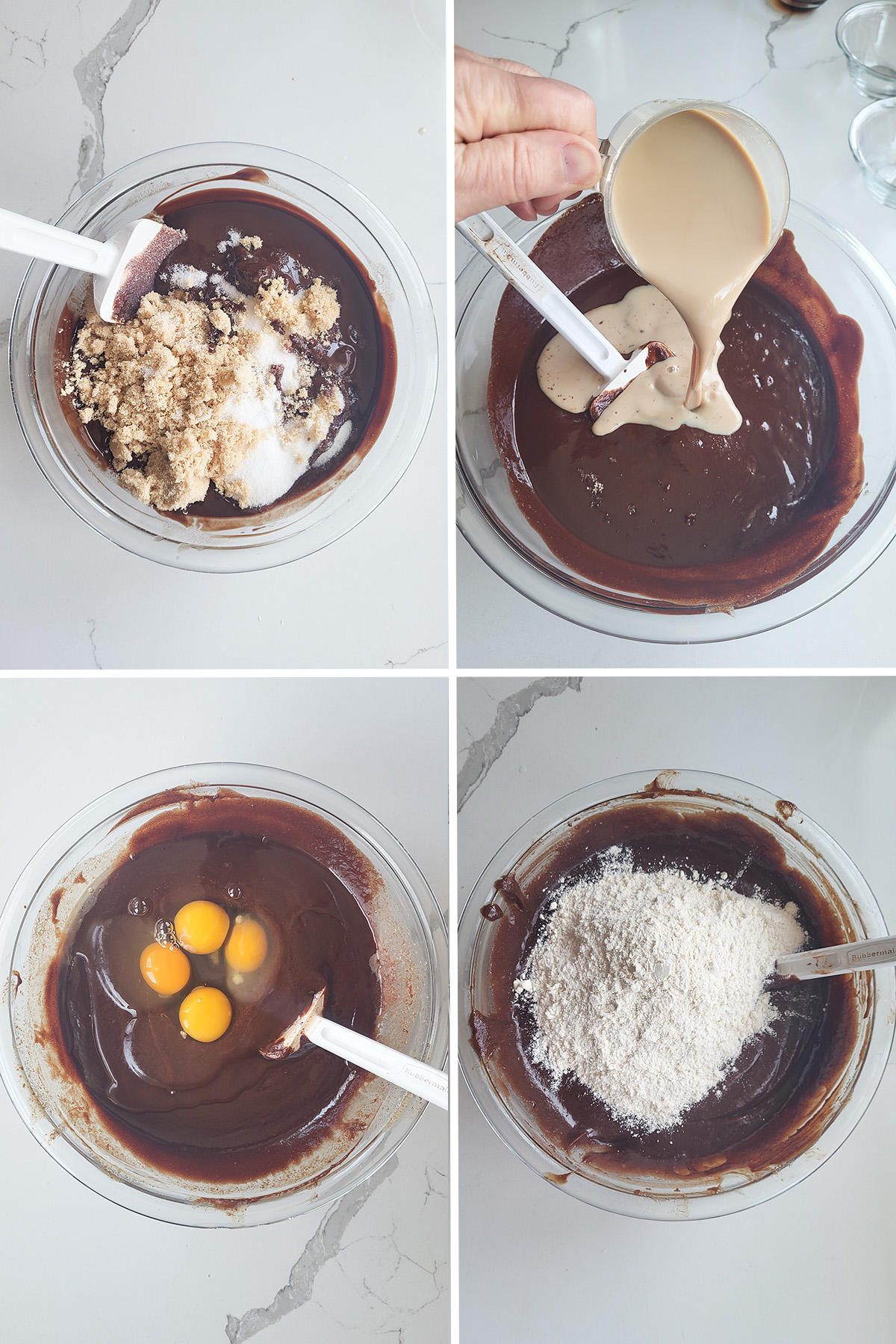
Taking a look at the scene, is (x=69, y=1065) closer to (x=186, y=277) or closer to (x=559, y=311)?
(x=186, y=277)

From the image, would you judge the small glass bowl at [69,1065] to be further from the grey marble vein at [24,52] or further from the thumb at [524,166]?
the grey marble vein at [24,52]

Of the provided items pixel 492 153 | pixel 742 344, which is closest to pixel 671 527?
pixel 742 344

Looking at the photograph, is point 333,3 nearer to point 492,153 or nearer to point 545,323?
point 492,153

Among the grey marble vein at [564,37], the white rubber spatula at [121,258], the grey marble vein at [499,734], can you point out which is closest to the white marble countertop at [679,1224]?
the grey marble vein at [499,734]

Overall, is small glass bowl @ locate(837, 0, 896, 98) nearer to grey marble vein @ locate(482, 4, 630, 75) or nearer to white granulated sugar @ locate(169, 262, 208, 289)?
grey marble vein @ locate(482, 4, 630, 75)

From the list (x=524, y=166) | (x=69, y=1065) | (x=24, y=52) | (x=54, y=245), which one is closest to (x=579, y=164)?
(x=524, y=166)

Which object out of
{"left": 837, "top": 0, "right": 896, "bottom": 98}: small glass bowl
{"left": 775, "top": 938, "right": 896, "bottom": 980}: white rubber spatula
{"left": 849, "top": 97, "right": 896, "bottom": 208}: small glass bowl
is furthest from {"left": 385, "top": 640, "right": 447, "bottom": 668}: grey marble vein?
{"left": 837, "top": 0, "right": 896, "bottom": 98}: small glass bowl
